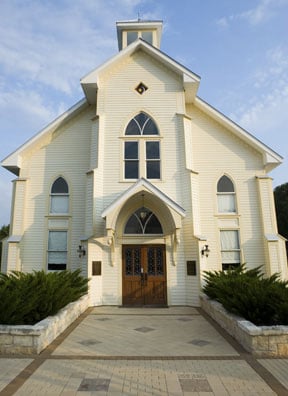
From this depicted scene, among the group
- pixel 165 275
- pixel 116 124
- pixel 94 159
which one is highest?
pixel 116 124

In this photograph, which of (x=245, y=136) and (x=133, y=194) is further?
(x=245, y=136)

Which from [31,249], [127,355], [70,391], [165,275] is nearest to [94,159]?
[31,249]

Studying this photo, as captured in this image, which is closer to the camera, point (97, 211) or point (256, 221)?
point (97, 211)

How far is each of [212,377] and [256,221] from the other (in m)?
9.84

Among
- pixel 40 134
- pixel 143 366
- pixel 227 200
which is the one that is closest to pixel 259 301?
pixel 143 366

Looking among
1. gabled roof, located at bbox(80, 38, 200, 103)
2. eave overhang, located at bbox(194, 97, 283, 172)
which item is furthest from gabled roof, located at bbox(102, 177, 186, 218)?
gabled roof, located at bbox(80, 38, 200, 103)

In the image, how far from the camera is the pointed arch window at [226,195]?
14.1 meters

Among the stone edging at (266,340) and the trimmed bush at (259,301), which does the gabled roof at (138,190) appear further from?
the stone edging at (266,340)

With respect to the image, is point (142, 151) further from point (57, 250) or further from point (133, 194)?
point (57, 250)

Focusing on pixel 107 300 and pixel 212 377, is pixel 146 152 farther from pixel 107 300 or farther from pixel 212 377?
pixel 212 377

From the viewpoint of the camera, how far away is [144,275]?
1273 centimetres

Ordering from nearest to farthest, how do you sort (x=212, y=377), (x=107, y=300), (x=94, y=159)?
(x=212, y=377) < (x=107, y=300) < (x=94, y=159)

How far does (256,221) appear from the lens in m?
13.9

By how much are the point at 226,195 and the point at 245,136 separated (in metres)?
2.93
